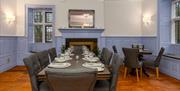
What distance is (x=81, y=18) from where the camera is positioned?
7535 mm

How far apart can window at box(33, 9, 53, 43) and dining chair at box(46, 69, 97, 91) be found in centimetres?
632

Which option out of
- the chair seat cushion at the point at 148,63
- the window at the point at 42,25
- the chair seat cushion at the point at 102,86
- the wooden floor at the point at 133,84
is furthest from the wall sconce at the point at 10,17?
the chair seat cushion at the point at 102,86

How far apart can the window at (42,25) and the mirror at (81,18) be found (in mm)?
983

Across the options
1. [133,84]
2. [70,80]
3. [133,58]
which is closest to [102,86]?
[70,80]

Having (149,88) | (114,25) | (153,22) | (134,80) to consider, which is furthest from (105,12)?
(149,88)

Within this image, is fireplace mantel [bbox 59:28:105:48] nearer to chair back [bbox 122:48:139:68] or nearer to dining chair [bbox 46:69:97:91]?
chair back [bbox 122:48:139:68]

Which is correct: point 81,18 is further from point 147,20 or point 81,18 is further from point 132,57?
point 132,57

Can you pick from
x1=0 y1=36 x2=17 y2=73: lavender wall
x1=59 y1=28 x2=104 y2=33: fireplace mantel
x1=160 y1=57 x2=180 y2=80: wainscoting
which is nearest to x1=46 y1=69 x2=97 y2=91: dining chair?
x1=160 y1=57 x2=180 y2=80: wainscoting

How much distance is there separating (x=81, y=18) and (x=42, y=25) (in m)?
1.62

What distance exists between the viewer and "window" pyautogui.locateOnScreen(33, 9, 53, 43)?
7984 mm

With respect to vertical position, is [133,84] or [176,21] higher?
[176,21]

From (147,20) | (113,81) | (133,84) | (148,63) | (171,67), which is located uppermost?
(147,20)

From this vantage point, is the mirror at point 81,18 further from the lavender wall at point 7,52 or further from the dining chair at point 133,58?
the dining chair at point 133,58

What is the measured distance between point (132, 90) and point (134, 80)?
101 centimetres
